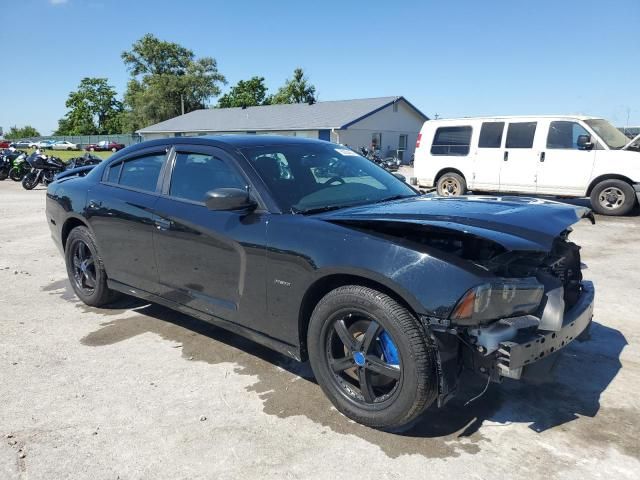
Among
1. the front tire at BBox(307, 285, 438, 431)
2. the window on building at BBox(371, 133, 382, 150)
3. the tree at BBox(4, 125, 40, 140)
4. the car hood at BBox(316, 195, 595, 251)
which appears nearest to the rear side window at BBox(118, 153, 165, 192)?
the car hood at BBox(316, 195, 595, 251)

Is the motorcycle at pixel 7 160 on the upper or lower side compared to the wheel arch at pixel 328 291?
lower

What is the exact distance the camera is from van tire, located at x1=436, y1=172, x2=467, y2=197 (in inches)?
472

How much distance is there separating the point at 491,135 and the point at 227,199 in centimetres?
970

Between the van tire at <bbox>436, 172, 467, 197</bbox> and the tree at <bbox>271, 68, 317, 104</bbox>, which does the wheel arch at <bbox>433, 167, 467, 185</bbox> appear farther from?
the tree at <bbox>271, 68, 317, 104</bbox>

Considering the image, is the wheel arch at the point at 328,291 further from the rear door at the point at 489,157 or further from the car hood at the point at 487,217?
the rear door at the point at 489,157

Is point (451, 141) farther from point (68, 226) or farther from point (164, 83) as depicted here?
point (164, 83)

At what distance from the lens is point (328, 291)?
2926 mm

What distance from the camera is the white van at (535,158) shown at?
1008cm

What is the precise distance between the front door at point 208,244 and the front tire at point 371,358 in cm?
51

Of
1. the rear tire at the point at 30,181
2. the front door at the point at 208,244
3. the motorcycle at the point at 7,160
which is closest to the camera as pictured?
the front door at the point at 208,244

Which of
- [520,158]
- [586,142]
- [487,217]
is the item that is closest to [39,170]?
[520,158]

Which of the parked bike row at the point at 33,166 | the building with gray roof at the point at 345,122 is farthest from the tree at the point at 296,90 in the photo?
the parked bike row at the point at 33,166

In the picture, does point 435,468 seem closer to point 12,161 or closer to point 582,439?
point 582,439

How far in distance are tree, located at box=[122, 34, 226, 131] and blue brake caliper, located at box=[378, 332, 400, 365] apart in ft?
206
